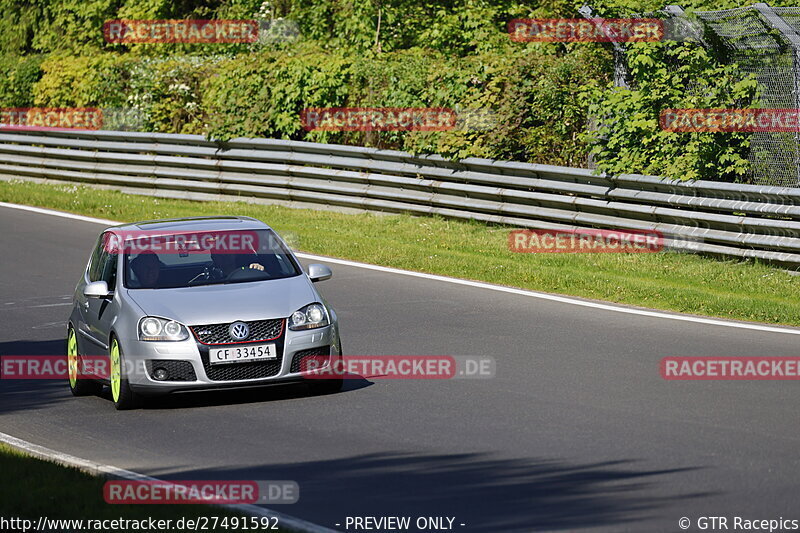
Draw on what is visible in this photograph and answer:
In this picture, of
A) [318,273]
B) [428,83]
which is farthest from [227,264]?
[428,83]

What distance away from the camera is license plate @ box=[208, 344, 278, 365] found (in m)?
10.6

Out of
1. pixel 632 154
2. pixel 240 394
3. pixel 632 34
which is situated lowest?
pixel 240 394

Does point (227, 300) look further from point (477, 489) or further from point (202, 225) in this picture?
point (477, 489)

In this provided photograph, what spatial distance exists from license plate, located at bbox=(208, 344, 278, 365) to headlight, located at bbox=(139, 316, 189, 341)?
278 millimetres

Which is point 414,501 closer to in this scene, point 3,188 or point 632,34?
point 632,34

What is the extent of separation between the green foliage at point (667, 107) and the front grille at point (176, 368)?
9.02 metres

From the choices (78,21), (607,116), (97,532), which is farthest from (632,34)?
(78,21)

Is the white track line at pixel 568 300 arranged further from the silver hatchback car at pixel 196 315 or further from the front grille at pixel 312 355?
the front grille at pixel 312 355

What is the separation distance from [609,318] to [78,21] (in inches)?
1003

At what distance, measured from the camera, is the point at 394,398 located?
10.8 meters

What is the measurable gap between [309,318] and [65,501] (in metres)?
3.99

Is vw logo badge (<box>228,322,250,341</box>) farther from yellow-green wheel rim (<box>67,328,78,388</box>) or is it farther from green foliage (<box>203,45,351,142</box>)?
green foliage (<box>203,45,351,142</box>)

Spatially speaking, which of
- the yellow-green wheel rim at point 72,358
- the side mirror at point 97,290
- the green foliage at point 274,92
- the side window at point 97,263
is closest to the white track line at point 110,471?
the side mirror at point 97,290

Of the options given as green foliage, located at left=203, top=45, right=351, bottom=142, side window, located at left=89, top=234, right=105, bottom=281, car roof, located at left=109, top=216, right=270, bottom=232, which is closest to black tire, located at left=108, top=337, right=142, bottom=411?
side window, located at left=89, top=234, right=105, bottom=281
